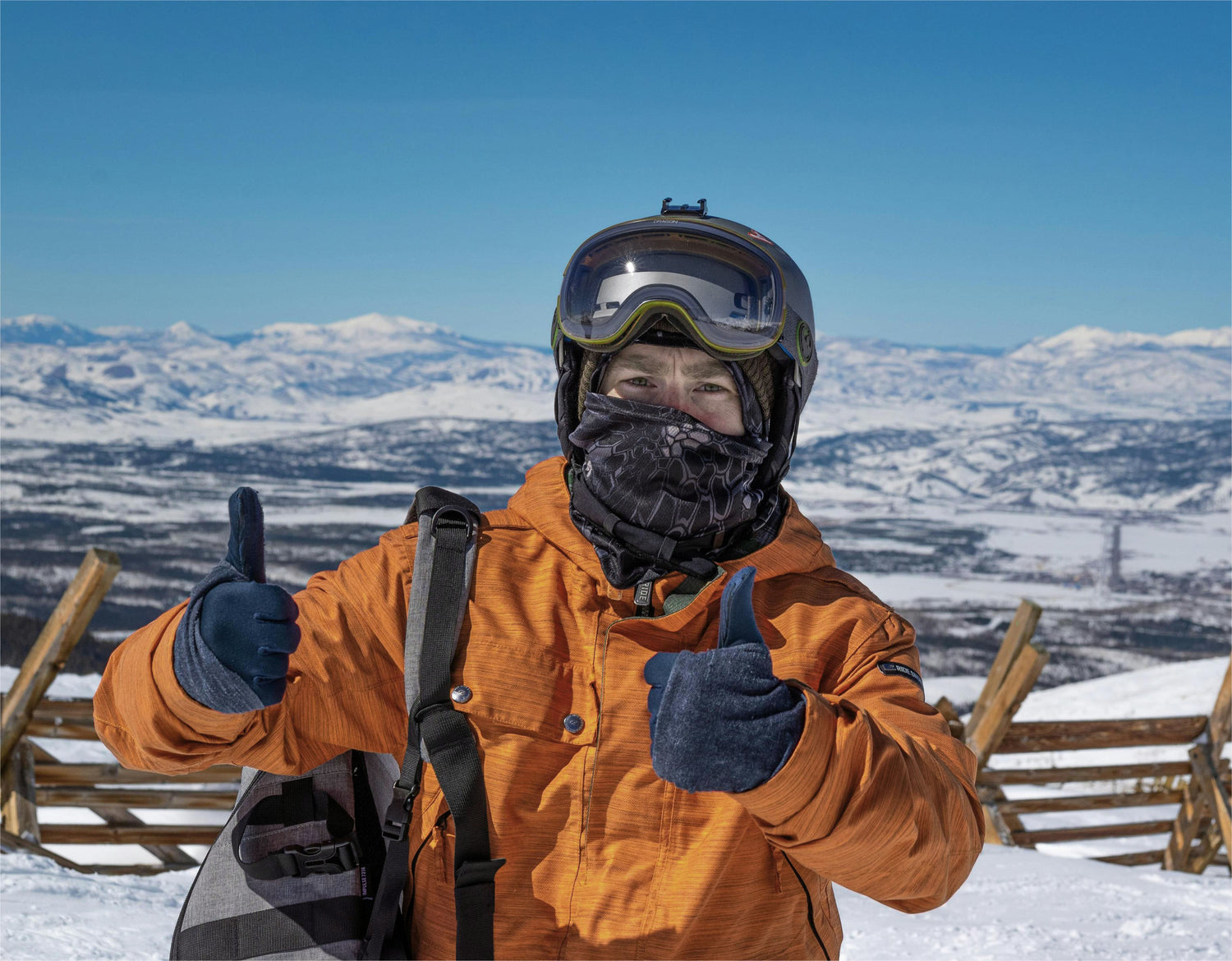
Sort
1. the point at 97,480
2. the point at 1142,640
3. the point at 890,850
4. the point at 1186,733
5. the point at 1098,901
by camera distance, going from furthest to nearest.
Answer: the point at 97,480 → the point at 1142,640 → the point at 1186,733 → the point at 1098,901 → the point at 890,850

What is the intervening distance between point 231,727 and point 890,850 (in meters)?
0.99

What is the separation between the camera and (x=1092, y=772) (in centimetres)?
775

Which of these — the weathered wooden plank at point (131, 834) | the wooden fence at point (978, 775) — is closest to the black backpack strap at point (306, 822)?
the wooden fence at point (978, 775)

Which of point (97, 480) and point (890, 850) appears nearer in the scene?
point (890, 850)

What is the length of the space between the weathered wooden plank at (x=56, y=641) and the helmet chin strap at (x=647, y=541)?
4169mm

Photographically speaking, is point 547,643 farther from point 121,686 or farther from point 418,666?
point 121,686

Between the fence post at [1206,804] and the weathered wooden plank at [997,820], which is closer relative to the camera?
the weathered wooden plank at [997,820]

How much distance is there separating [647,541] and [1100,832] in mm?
7616

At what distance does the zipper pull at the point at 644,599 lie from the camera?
1692 mm

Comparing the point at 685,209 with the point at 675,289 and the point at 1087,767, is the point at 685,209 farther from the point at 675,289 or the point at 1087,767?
the point at 1087,767

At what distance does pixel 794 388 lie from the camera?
7.10ft

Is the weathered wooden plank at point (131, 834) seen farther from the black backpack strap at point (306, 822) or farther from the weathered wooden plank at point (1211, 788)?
the weathered wooden plank at point (1211, 788)

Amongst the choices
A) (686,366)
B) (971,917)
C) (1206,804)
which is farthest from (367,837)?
(1206,804)

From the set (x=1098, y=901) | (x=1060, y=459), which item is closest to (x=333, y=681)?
(x=1098, y=901)
